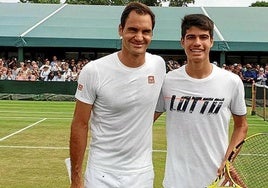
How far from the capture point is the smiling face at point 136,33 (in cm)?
383

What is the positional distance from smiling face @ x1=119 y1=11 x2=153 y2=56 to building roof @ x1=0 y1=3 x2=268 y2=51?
2438cm

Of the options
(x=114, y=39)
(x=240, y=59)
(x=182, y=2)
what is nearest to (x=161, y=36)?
(x=114, y=39)

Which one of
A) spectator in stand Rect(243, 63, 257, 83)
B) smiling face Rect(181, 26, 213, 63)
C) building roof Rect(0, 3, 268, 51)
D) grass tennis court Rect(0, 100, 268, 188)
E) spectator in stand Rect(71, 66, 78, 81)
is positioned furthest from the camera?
building roof Rect(0, 3, 268, 51)

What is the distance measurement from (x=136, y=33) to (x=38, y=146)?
26.0 feet

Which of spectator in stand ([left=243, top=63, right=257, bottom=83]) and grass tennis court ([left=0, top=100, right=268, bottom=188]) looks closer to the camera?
grass tennis court ([left=0, top=100, right=268, bottom=188])

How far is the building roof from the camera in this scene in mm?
29484

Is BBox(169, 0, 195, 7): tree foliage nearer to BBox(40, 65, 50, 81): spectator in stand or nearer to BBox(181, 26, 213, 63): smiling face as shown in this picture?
BBox(40, 65, 50, 81): spectator in stand

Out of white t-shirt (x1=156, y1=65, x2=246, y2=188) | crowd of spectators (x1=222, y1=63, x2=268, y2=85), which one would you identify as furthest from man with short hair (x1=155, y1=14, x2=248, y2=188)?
crowd of spectators (x1=222, y1=63, x2=268, y2=85)

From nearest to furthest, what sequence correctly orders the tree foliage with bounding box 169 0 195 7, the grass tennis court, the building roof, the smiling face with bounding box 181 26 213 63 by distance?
the smiling face with bounding box 181 26 213 63 → the grass tennis court → the building roof → the tree foliage with bounding box 169 0 195 7

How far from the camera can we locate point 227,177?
3.54 metres

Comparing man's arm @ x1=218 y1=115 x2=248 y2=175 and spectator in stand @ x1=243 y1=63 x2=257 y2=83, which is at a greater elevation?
man's arm @ x1=218 y1=115 x2=248 y2=175

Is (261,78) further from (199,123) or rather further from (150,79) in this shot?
(150,79)

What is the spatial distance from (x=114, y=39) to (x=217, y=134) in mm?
25600

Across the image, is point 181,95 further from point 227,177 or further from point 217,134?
point 227,177
